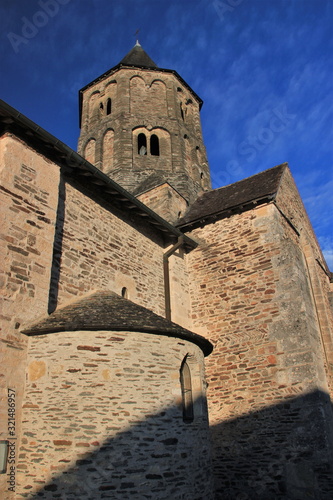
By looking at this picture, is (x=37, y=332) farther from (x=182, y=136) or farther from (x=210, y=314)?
(x=182, y=136)

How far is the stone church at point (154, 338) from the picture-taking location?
5398 mm

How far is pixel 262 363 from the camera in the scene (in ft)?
28.8

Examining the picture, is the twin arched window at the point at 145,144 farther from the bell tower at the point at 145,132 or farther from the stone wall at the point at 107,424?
the stone wall at the point at 107,424

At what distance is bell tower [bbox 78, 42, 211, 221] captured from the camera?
14734mm

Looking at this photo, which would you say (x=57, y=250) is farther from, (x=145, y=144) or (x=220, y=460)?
(x=145, y=144)

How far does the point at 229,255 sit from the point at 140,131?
794cm

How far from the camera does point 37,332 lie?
5949mm

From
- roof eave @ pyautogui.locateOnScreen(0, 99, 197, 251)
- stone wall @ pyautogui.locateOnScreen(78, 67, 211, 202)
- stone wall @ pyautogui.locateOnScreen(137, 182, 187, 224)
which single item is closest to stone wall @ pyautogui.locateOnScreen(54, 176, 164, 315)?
roof eave @ pyautogui.locateOnScreen(0, 99, 197, 251)

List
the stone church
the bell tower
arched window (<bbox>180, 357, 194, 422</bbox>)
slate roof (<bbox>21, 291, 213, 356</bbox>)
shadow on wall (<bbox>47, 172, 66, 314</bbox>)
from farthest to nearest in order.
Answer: the bell tower → shadow on wall (<bbox>47, 172, 66, 314</bbox>) → arched window (<bbox>180, 357, 194, 422</bbox>) → slate roof (<bbox>21, 291, 213, 356</bbox>) → the stone church

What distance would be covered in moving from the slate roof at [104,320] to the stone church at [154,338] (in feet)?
0.11

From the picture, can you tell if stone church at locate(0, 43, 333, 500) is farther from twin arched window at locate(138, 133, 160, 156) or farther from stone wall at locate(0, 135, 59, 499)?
twin arched window at locate(138, 133, 160, 156)

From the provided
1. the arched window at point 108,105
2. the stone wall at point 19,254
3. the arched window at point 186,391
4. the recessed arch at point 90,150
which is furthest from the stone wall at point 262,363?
the arched window at point 108,105

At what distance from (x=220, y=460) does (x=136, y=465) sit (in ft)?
13.2

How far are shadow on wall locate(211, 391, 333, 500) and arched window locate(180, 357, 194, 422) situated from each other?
2626mm
